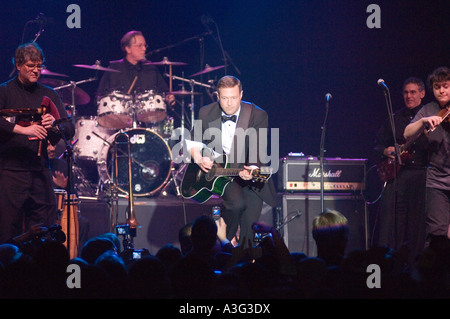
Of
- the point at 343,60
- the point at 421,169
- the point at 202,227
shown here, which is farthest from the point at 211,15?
the point at 202,227

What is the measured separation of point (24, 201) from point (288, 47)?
604 centimetres

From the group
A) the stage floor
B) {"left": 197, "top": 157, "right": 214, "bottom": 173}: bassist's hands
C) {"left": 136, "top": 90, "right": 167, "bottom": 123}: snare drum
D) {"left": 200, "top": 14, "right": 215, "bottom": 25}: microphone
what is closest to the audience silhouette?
{"left": 197, "top": 157, "right": 214, "bottom": 173}: bassist's hands

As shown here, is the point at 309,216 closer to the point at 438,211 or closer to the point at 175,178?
the point at 175,178

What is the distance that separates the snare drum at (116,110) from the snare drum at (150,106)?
0.16m

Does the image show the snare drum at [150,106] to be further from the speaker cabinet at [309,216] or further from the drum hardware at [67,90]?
the speaker cabinet at [309,216]

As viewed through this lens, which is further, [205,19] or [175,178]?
[205,19]

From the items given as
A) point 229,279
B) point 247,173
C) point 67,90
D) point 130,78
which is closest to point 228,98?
point 247,173

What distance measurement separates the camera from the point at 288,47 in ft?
33.0

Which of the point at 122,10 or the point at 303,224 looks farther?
the point at 122,10

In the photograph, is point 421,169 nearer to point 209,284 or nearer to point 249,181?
point 249,181

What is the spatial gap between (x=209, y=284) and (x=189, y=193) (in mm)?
4196

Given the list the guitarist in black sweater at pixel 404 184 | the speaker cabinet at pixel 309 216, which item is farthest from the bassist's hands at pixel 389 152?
the speaker cabinet at pixel 309 216

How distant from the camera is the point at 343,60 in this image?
9.69 metres

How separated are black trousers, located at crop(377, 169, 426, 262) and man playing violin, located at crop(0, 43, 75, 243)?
4289 mm
